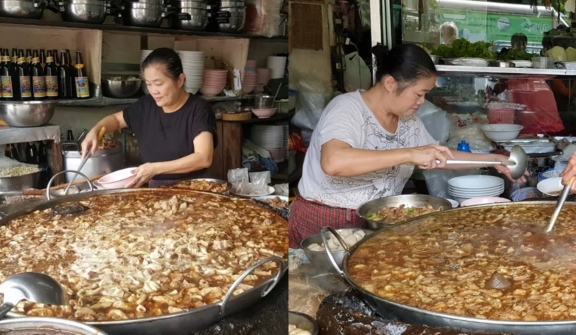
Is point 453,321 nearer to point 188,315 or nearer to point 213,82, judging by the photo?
point 188,315

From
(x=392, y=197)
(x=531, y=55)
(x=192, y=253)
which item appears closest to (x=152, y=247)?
(x=192, y=253)

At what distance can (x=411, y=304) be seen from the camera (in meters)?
1.04

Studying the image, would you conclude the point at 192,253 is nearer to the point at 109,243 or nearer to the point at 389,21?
the point at 109,243

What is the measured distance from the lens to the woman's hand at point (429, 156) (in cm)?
138

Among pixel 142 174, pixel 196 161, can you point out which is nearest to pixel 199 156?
pixel 196 161

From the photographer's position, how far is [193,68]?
1126 mm

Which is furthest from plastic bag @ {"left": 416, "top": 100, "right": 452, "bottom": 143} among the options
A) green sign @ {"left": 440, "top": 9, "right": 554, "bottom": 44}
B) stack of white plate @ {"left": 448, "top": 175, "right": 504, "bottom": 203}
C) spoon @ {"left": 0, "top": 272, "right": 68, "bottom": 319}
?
spoon @ {"left": 0, "top": 272, "right": 68, "bottom": 319}

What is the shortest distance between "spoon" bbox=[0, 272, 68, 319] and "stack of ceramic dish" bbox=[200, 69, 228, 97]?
475mm

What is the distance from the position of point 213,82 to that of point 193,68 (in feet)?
0.18

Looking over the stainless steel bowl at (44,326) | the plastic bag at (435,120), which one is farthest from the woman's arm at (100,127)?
the plastic bag at (435,120)

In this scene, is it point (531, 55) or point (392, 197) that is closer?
point (392, 197)

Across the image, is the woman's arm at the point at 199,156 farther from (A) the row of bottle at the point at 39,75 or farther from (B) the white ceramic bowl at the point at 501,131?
(B) the white ceramic bowl at the point at 501,131

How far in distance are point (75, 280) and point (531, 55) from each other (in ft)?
6.15

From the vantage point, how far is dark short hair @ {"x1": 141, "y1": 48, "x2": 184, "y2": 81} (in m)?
1.08
